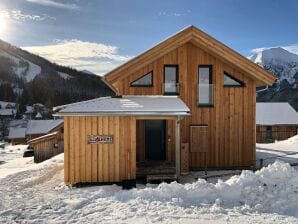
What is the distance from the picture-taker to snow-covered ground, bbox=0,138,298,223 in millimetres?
9366

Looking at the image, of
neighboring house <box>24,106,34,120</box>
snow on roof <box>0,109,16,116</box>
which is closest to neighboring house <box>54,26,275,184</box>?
neighboring house <box>24,106,34,120</box>

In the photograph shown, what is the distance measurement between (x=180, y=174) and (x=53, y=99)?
14481 centimetres

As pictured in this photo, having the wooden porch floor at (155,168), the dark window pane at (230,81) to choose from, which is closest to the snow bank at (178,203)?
the wooden porch floor at (155,168)

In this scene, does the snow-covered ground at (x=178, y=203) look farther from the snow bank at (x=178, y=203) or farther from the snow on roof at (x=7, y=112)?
the snow on roof at (x=7, y=112)

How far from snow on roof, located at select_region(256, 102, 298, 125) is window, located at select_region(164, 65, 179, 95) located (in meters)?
25.7

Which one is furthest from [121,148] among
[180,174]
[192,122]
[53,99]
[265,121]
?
[53,99]

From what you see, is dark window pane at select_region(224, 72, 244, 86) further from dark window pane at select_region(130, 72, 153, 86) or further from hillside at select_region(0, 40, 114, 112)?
hillside at select_region(0, 40, 114, 112)

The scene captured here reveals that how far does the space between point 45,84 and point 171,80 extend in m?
161

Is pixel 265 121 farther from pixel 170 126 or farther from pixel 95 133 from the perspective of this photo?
pixel 95 133

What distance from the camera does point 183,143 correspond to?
1625 centimetres

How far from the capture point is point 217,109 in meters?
17.0

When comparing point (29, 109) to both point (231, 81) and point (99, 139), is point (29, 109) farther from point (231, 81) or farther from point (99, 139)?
point (99, 139)

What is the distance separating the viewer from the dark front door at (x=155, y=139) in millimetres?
17047

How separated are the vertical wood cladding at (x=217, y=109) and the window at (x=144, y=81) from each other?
0.15 metres
